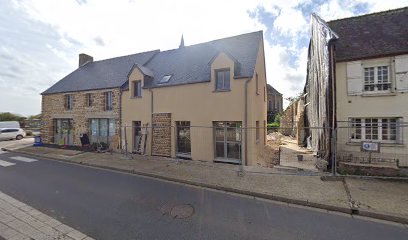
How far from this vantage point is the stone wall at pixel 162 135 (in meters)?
12.3

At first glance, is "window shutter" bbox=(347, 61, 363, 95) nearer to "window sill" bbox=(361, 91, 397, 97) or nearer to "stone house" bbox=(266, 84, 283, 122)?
"window sill" bbox=(361, 91, 397, 97)

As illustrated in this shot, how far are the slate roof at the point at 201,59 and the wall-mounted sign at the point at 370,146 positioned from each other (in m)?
5.34

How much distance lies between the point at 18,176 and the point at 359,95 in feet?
46.2

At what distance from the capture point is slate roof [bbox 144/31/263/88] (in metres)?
11.2

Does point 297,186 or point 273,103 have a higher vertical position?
point 273,103

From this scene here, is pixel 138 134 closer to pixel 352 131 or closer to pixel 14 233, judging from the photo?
pixel 14 233

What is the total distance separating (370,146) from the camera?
7.84 metres

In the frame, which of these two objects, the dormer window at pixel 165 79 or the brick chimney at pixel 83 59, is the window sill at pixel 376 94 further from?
the brick chimney at pixel 83 59

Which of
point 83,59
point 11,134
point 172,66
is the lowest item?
point 11,134

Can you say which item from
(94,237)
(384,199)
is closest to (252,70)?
(384,199)

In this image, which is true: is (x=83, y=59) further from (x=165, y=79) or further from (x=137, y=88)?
(x=165, y=79)

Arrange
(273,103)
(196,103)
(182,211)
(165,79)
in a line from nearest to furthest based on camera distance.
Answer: (182,211) → (196,103) → (165,79) → (273,103)

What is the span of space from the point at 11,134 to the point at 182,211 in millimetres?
27143

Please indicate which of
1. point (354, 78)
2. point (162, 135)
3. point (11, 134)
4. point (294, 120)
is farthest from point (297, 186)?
point (11, 134)
